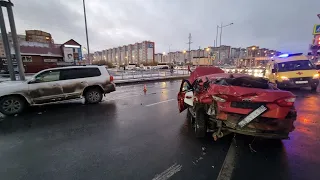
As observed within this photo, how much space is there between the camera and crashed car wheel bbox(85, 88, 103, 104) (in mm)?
7512

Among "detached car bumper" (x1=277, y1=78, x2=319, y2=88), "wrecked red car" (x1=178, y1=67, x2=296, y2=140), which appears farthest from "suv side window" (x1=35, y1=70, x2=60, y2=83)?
"detached car bumper" (x1=277, y1=78, x2=319, y2=88)

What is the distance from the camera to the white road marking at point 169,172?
2.52 metres

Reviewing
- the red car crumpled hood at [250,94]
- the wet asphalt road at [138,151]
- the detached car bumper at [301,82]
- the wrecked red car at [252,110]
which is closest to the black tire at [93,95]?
the wet asphalt road at [138,151]

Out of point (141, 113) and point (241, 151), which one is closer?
point (241, 151)

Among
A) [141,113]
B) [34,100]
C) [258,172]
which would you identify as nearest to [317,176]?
[258,172]

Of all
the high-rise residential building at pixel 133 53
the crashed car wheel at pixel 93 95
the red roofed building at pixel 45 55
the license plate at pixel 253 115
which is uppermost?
the high-rise residential building at pixel 133 53

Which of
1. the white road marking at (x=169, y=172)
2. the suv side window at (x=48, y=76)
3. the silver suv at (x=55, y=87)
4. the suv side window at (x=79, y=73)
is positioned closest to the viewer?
the white road marking at (x=169, y=172)

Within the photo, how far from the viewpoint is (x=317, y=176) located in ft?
8.25

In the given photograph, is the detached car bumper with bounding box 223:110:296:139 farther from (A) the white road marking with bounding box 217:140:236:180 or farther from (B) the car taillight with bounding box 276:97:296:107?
(A) the white road marking with bounding box 217:140:236:180

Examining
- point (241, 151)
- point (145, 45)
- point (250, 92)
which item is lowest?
point (241, 151)

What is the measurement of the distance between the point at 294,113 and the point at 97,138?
451 centimetres

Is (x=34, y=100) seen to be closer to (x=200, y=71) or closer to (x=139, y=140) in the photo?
(x=139, y=140)

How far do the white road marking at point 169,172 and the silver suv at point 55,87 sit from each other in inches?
238

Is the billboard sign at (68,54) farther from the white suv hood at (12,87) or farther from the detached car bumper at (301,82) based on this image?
the detached car bumper at (301,82)
